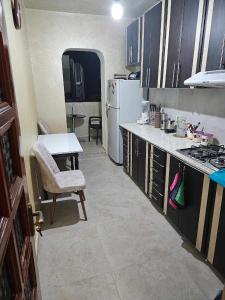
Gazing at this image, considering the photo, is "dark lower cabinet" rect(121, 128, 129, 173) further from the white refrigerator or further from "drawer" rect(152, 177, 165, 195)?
"drawer" rect(152, 177, 165, 195)

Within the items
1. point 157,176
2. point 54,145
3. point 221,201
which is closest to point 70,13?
point 54,145

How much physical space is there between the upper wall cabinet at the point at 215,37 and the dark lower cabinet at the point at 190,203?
974mm

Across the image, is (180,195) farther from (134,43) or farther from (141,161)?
(134,43)

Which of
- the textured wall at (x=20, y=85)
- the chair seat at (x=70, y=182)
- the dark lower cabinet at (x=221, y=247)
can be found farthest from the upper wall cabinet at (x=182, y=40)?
the textured wall at (x=20, y=85)

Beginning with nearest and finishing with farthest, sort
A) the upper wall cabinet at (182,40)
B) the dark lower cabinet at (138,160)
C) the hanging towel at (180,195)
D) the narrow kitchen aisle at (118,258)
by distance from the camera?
the narrow kitchen aisle at (118,258)
the hanging towel at (180,195)
the upper wall cabinet at (182,40)
the dark lower cabinet at (138,160)

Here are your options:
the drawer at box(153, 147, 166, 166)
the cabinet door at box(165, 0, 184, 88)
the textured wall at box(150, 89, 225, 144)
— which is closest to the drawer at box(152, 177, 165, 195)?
the drawer at box(153, 147, 166, 166)

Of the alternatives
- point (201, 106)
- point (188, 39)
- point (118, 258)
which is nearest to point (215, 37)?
point (188, 39)

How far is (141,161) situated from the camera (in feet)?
9.73

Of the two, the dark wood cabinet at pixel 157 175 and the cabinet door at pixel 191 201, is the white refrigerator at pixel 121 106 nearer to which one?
the dark wood cabinet at pixel 157 175

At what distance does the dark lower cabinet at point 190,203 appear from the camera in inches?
71.8

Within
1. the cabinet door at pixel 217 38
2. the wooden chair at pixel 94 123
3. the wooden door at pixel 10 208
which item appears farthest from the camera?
the wooden chair at pixel 94 123

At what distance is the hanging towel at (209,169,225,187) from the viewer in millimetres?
1491

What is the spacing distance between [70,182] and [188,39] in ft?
6.71

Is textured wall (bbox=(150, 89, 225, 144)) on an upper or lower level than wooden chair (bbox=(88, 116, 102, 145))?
upper
